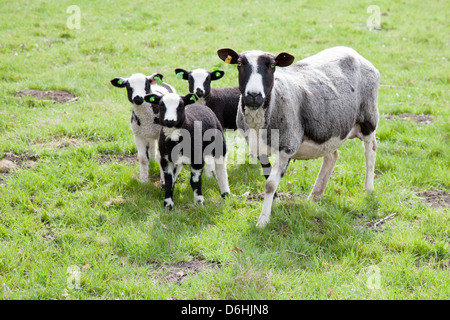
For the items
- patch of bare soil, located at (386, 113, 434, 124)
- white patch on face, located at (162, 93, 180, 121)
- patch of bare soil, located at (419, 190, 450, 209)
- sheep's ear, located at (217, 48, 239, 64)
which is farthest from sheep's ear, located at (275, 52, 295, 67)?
A: patch of bare soil, located at (386, 113, 434, 124)

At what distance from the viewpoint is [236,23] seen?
14508 mm

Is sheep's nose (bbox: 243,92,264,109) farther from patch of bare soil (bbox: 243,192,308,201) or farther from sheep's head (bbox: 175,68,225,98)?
sheep's head (bbox: 175,68,225,98)

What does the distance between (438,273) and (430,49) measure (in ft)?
34.4

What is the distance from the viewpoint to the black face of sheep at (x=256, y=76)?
453cm

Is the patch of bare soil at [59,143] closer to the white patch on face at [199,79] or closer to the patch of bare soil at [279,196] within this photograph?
the white patch on face at [199,79]

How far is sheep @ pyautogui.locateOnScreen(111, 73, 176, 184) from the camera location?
614cm

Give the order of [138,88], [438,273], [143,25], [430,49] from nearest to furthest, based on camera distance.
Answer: [438,273] → [138,88] → [430,49] → [143,25]

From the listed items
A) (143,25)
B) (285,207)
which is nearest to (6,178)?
(285,207)

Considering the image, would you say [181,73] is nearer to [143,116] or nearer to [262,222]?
[143,116]

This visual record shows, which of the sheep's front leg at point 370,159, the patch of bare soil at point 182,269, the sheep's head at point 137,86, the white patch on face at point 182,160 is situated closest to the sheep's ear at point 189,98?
the white patch on face at point 182,160

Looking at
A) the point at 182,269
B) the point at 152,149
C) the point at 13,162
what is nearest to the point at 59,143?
the point at 13,162

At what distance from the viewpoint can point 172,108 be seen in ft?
17.2

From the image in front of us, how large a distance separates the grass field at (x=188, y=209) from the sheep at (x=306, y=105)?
57 cm

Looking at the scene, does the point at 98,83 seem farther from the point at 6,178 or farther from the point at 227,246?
the point at 227,246
